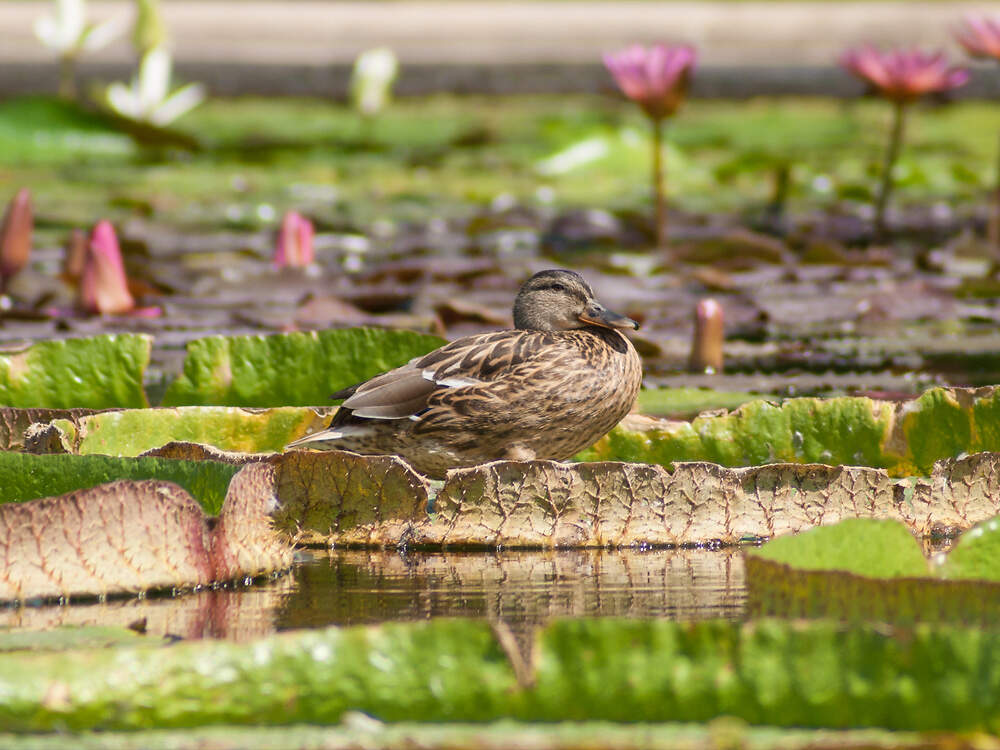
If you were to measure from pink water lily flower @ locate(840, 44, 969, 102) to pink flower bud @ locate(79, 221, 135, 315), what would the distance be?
343cm

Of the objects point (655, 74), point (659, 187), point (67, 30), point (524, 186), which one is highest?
point (67, 30)

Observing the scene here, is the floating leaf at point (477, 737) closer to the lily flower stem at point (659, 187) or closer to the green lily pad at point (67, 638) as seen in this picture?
the green lily pad at point (67, 638)

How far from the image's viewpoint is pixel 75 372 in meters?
3.46

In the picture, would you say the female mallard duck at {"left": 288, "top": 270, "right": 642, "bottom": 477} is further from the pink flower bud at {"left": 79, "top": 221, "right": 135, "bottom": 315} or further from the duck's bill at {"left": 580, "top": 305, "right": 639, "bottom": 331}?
the pink flower bud at {"left": 79, "top": 221, "right": 135, "bottom": 315}

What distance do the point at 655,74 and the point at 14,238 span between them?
2.82 meters

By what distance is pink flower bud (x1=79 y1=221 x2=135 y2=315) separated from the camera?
5230 mm

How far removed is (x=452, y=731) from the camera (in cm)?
162

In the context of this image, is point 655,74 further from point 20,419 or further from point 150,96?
point 150,96

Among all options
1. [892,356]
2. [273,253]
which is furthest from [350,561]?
[273,253]

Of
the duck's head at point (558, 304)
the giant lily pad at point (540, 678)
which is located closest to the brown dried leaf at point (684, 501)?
the duck's head at point (558, 304)

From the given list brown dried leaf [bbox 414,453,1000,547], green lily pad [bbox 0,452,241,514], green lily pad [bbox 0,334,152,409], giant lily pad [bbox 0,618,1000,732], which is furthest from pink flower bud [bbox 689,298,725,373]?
giant lily pad [bbox 0,618,1000,732]

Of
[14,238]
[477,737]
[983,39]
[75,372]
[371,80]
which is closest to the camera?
[477,737]

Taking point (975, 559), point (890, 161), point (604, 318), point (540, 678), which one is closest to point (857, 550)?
point (975, 559)

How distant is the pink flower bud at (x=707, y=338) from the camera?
173 inches
